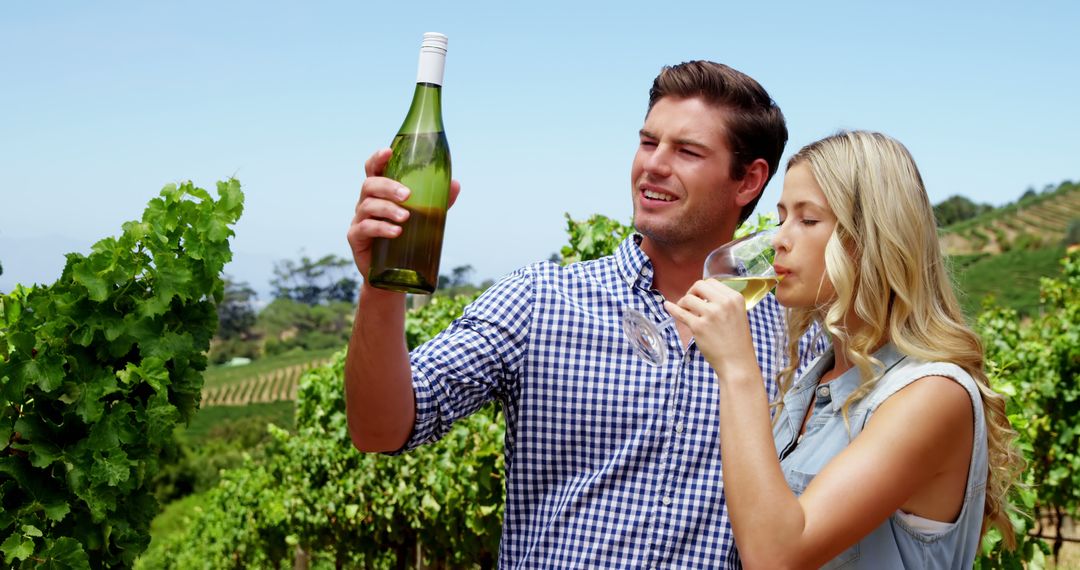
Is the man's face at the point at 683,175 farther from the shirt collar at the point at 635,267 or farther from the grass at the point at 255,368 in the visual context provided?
the grass at the point at 255,368

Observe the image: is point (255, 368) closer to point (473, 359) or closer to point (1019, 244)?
point (1019, 244)

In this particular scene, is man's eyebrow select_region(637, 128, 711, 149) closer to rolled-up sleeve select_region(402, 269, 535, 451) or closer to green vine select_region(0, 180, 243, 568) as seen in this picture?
rolled-up sleeve select_region(402, 269, 535, 451)

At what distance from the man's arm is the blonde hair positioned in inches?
27.0

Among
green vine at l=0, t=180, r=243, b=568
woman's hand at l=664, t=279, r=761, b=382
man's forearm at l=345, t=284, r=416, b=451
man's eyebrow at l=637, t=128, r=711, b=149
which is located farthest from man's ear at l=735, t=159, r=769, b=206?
green vine at l=0, t=180, r=243, b=568

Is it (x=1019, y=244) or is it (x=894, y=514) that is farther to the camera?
(x=1019, y=244)

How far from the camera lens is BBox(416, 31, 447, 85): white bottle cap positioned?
1.68 meters

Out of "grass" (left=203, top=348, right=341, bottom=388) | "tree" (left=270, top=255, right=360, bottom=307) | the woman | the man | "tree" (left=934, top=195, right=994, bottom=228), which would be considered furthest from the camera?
"tree" (left=270, top=255, right=360, bottom=307)

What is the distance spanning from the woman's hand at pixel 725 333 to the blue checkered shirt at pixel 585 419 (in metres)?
0.47

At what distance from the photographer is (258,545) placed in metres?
11.6

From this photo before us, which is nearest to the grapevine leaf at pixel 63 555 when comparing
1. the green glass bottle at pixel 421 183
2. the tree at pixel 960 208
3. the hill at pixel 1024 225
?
the green glass bottle at pixel 421 183

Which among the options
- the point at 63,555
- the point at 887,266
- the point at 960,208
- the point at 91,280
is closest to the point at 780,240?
the point at 887,266

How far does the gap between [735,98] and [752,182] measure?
0.74 feet

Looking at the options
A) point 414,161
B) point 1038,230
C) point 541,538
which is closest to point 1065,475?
point 541,538

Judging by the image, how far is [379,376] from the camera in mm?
1905
